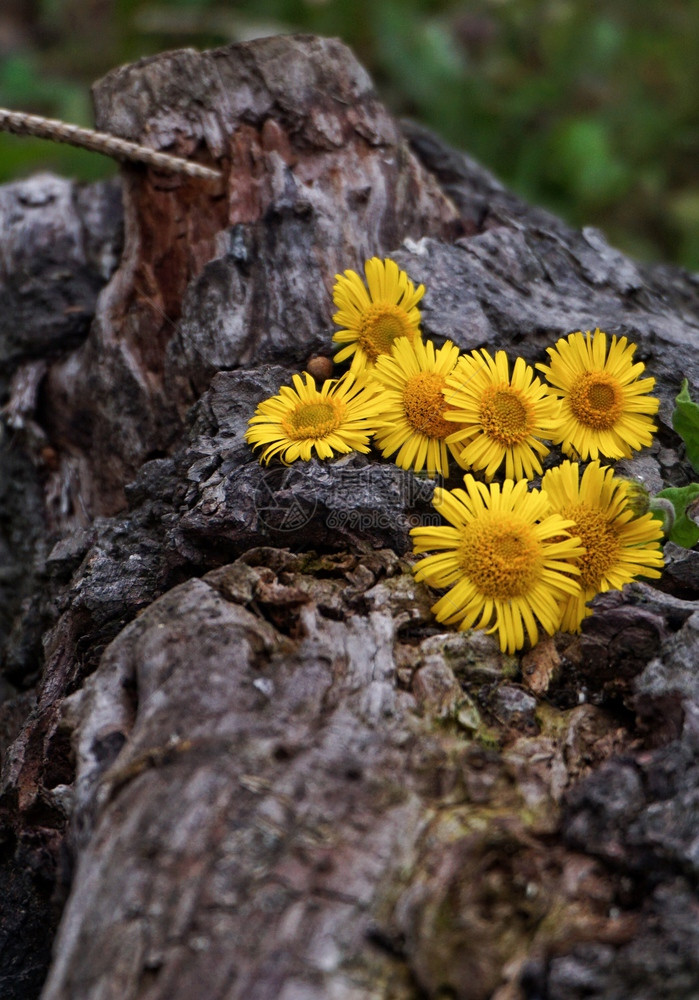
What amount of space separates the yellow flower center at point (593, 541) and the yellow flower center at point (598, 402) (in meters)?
0.32

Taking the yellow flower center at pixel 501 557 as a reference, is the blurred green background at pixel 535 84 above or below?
above

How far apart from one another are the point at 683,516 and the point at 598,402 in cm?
42

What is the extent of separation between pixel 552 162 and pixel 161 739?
551cm

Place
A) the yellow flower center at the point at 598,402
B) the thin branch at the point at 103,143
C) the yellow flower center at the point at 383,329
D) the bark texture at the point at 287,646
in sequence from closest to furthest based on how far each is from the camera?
the bark texture at the point at 287,646 → the yellow flower center at the point at 598,402 → the yellow flower center at the point at 383,329 → the thin branch at the point at 103,143

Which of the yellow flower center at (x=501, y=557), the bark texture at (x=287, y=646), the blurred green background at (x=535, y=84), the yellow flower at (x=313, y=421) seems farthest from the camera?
the blurred green background at (x=535, y=84)

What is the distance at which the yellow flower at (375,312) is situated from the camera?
290 centimetres

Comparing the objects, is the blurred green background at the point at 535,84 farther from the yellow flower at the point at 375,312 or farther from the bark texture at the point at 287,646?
the yellow flower at the point at 375,312

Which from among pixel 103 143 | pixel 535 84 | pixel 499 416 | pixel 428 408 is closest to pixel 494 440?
pixel 499 416

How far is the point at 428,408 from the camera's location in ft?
8.73

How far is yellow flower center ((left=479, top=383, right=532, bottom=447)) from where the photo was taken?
264 cm

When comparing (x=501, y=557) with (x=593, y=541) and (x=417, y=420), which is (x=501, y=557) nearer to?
(x=593, y=541)

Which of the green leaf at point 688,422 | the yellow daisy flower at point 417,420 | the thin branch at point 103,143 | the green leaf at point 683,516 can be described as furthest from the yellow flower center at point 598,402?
the thin branch at point 103,143

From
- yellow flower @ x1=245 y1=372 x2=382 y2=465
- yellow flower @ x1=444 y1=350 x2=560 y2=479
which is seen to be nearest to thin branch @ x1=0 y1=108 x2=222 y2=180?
yellow flower @ x1=245 y1=372 x2=382 y2=465

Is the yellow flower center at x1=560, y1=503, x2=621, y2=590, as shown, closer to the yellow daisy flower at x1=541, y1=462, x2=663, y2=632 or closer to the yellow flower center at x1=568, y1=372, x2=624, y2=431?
the yellow daisy flower at x1=541, y1=462, x2=663, y2=632
